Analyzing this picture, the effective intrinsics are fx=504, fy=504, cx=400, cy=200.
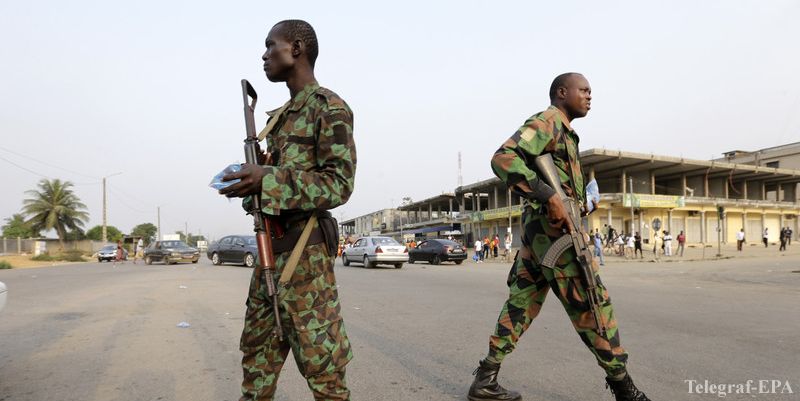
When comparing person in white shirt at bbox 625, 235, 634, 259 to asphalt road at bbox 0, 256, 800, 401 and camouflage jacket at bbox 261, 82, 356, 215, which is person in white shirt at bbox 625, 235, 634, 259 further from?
camouflage jacket at bbox 261, 82, 356, 215

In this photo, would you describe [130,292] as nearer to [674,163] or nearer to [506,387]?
[506,387]

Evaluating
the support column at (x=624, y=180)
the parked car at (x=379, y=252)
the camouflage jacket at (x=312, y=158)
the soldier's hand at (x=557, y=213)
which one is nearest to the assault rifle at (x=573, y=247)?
the soldier's hand at (x=557, y=213)

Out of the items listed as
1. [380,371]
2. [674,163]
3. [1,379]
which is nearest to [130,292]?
[1,379]

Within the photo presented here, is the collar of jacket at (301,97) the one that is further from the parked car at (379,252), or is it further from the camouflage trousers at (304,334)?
the parked car at (379,252)

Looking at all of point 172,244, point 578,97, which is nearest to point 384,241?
point 172,244

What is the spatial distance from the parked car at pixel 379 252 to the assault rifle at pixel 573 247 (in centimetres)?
1625

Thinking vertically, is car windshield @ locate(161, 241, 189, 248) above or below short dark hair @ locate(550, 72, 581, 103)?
below

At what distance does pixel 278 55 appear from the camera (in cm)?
191

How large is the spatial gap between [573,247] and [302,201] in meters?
1.56

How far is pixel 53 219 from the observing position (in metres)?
48.6

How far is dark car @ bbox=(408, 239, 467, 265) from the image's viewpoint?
23.8 metres

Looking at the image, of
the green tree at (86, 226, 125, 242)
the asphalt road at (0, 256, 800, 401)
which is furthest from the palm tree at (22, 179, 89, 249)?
the asphalt road at (0, 256, 800, 401)

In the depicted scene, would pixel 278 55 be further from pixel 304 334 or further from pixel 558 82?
pixel 558 82

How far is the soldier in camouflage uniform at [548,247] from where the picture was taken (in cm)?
260
